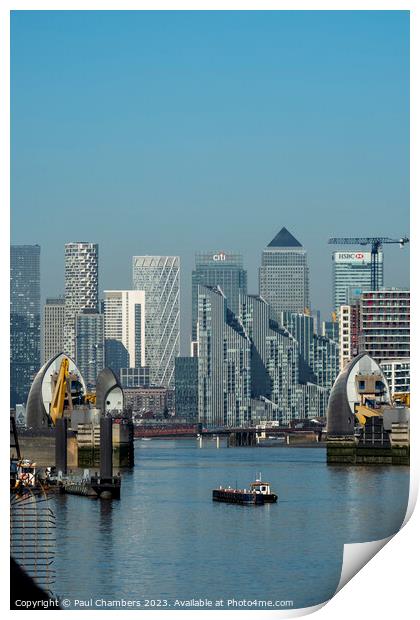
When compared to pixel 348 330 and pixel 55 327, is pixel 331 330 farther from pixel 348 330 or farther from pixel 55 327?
pixel 55 327

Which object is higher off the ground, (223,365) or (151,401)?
(223,365)

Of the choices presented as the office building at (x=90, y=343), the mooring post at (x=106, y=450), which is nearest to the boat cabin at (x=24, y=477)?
the mooring post at (x=106, y=450)

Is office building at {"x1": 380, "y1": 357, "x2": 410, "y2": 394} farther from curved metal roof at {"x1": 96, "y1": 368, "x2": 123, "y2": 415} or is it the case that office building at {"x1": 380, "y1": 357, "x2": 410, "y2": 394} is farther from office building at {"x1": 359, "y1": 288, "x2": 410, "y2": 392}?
curved metal roof at {"x1": 96, "y1": 368, "x2": 123, "y2": 415}

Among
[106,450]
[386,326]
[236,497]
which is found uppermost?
[386,326]

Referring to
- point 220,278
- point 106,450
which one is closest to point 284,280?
point 220,278

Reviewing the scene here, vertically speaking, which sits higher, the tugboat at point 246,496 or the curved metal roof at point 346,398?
the curved metal roof at point 346,398

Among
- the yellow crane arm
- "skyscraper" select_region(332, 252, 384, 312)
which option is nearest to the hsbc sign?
"skyscraper" select_region(332, 252, 384, 312)

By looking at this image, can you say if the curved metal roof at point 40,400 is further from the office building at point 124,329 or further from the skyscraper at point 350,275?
the skyscraper at point 350,275
